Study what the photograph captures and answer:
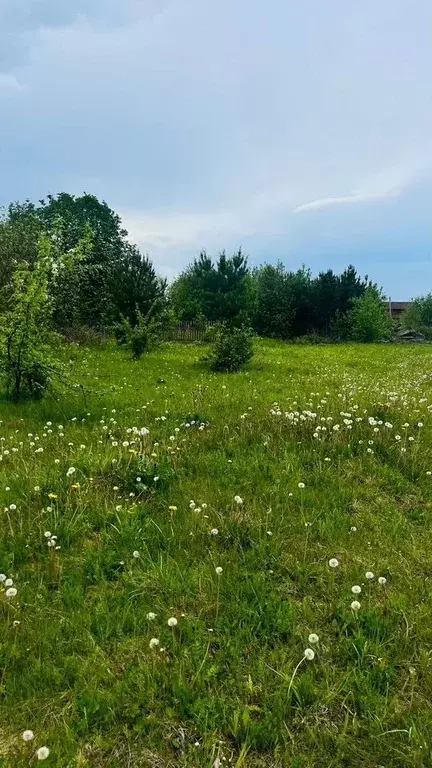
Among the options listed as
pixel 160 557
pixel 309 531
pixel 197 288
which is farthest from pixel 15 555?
pixel 197 288

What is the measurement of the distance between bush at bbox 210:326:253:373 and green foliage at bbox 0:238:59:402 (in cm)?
701

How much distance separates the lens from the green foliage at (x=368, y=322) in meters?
40.0

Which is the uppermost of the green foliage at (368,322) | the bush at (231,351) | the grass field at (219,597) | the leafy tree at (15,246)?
the leafy tree at (15,246)

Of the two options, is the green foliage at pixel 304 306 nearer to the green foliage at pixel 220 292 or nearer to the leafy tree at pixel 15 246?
the green foliage at pixel 220 292

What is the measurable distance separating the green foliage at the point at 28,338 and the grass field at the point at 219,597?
239 centimetres

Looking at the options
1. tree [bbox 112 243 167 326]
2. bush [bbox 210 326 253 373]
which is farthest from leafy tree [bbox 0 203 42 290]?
bush [bbox 210 326 253 373]

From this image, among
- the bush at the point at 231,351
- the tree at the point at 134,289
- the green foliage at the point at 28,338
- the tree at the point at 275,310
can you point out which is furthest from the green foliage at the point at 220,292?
the green foliage at the point at 28,338

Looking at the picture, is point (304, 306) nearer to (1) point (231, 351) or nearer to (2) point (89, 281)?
(2) point (89, 281)

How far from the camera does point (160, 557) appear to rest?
3445 millimetres

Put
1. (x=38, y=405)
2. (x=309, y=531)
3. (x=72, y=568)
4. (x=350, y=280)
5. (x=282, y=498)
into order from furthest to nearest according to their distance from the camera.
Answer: (x=350, y=280), (x=38, y=405), (x=282, y=498), (x=309, y=531), (x=72, y=568)

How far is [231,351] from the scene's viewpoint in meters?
14.8

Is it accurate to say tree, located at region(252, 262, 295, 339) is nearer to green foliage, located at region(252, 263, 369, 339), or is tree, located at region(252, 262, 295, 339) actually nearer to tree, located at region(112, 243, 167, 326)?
green foliage, located at region(252, 263, 369, 339)

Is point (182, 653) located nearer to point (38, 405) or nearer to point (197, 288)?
point (38, 405)

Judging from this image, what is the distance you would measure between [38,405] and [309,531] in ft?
18.5
